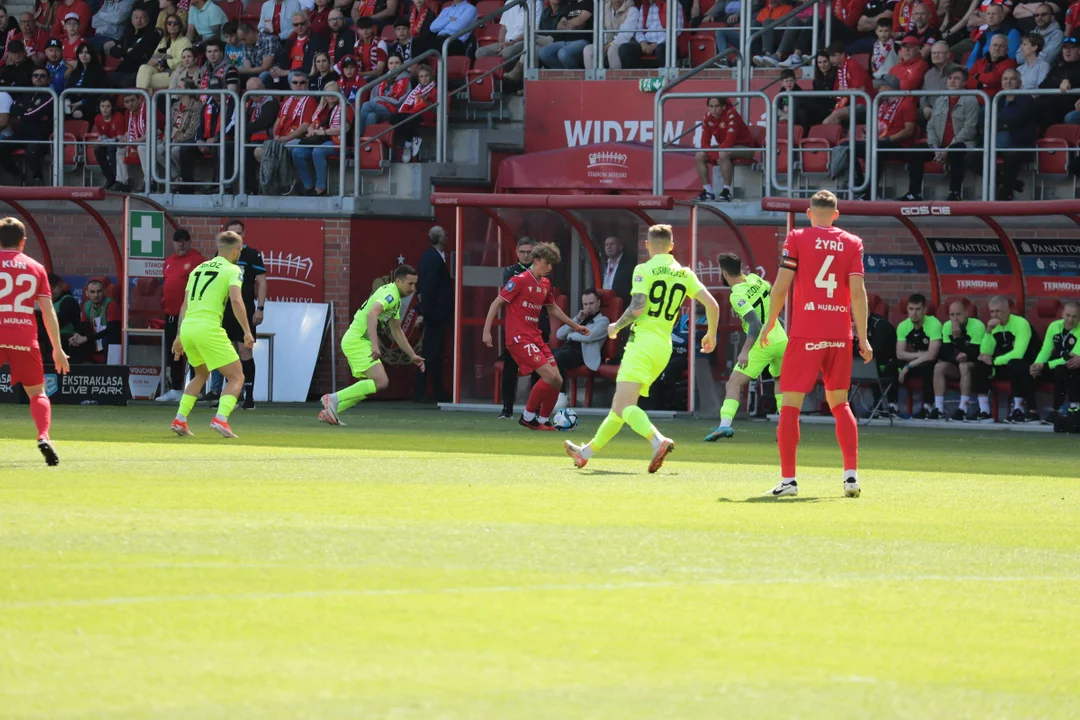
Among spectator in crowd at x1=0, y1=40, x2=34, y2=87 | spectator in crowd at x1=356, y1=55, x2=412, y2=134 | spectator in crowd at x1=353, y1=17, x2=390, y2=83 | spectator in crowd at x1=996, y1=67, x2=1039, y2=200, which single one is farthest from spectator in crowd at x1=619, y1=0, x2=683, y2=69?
spectator in crowd at x1=0, y1=40, x2=34, y2=87

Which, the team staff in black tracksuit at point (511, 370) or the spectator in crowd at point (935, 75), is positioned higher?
the spectator in crowd at point (935, 75)

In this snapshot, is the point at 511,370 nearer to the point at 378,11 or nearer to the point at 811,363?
the point at 378,11

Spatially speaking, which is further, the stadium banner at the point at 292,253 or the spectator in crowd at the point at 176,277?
the stadium banner at the point at 292,253

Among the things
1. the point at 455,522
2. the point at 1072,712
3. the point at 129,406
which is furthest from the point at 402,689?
the point at 129,406

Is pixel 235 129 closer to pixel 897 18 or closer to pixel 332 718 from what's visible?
pixel 897 18

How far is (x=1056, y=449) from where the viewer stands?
60.2 ft

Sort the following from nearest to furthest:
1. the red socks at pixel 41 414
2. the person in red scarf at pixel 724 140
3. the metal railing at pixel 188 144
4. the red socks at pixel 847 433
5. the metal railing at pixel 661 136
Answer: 1. the red socks at pixel 847 433
2. the red socks at pixel 41 414
3. the metal railing at pixel 661 136
4. the person in red scarf at pixel 724 140
5. the metal railing at pixel 188 144

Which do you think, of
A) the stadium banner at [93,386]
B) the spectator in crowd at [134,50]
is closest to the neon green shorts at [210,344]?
the stadium banner at [93,386]

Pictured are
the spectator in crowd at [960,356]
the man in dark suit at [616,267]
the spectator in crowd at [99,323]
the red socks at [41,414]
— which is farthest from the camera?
the spectator in crowd at [99,323]

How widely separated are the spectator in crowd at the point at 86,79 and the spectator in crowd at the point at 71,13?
1.64 m

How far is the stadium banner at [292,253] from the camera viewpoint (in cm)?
2566

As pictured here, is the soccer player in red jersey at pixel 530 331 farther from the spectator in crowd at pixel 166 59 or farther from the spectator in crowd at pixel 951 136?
the spectator in crowd at pixel 166 59

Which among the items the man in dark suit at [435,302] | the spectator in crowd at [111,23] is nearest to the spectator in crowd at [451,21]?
the man in dark suit at [435,302]

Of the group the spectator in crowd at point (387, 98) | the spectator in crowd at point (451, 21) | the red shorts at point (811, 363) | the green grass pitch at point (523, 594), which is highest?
the spectator in crowd at point (451, 21)
